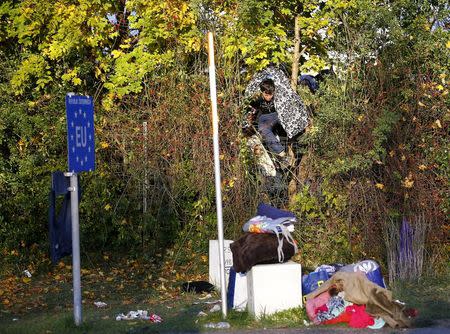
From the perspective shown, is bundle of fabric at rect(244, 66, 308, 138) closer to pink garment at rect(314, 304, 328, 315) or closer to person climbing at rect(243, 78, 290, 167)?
person climbing at rect(243, 78, 290, 167)

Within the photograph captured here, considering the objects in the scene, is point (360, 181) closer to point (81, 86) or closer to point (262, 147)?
point (262, 147)

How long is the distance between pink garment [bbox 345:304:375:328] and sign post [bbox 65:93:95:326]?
9.71ft

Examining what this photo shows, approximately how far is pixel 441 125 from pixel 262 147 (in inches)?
111

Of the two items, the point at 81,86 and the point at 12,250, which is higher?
the point at 81,86

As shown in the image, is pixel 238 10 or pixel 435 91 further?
A: pixel 238 10

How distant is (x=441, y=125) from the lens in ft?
43.3

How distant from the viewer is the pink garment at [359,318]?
9.39m

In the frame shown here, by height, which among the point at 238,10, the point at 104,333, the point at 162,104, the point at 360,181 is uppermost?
the point at 238,10

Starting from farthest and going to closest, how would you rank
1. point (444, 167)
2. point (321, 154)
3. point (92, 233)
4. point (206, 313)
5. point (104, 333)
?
point (92, 233)
point (321, 154)
point (444, 167)
point (206, 313)
point (104, 333)

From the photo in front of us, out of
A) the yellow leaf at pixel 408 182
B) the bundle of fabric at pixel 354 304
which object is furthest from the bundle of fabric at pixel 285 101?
the bundle of fabric at pixel 354 304

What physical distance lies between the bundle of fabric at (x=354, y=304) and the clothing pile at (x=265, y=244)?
57cm

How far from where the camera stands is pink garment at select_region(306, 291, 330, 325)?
968 cm

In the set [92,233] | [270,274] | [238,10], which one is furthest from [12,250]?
[270,274]

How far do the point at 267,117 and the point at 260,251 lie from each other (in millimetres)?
5042
